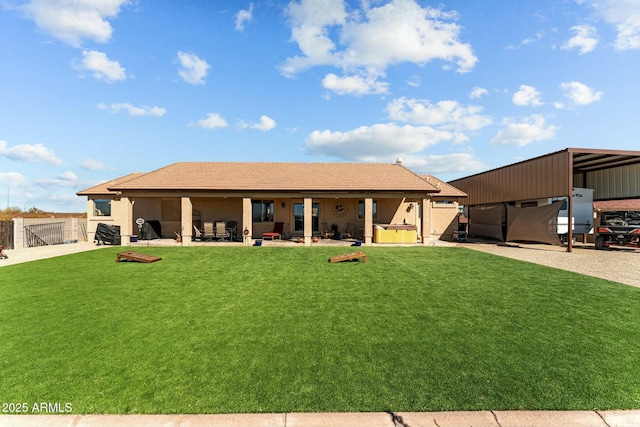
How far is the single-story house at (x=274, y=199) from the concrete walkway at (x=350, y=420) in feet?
47.4

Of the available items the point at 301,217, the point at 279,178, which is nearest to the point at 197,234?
the point at 279,178

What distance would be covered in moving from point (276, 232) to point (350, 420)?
1721 cm

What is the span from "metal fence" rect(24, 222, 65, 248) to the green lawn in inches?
489

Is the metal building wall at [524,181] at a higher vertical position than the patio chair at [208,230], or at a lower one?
higher

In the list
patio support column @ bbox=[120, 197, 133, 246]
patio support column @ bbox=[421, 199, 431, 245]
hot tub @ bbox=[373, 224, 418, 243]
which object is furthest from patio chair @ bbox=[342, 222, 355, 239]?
patio support column @ bbox=[120, 197, 133, 246]

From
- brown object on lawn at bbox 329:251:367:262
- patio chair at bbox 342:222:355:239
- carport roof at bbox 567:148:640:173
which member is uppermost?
carport roof at bbox 567:148:640:173

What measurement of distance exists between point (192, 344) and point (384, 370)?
2.72m

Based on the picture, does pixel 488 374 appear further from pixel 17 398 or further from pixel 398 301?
pixel 17 398

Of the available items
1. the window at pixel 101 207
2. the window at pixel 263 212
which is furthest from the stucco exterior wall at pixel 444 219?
the window at pixel 101 207

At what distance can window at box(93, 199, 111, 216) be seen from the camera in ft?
65.3

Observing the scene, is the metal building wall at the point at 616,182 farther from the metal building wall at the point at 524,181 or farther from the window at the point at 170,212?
the window at the point at 170,212

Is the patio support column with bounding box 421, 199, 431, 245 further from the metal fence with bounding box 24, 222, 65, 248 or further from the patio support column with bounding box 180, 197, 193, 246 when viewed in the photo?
the metal fence with bounding box 24, 222, 65, 248

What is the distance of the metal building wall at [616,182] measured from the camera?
20344 mm

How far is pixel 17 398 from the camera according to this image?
3139 mm
